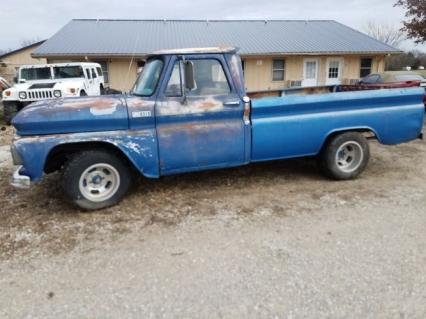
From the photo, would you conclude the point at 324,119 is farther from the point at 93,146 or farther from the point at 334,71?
the point at 334,71

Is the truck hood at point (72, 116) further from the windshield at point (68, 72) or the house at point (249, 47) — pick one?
the house at point (249, 47)

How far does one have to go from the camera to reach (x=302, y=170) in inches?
252

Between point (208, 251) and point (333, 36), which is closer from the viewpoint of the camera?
point (208, 251)

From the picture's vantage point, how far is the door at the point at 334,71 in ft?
74.9

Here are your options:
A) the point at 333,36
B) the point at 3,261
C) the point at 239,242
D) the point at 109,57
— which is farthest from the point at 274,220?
the point at 333,36

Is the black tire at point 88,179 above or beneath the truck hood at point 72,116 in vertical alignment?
beneath

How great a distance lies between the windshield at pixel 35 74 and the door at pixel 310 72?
14.6 meters

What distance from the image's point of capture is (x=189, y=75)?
4645mm

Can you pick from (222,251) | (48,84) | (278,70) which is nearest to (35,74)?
(48,84)

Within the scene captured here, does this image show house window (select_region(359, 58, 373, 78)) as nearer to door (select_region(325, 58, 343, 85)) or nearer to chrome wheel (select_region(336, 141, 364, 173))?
door (select_region(325, 58, 343, 85))

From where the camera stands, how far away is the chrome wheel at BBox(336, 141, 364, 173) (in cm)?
575

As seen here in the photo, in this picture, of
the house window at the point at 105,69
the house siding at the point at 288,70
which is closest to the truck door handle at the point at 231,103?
the house siding at the point at 288,70

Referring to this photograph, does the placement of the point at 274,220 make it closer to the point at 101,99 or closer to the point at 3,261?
the point at 101,99

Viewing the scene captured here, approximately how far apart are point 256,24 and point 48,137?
23255 mm
